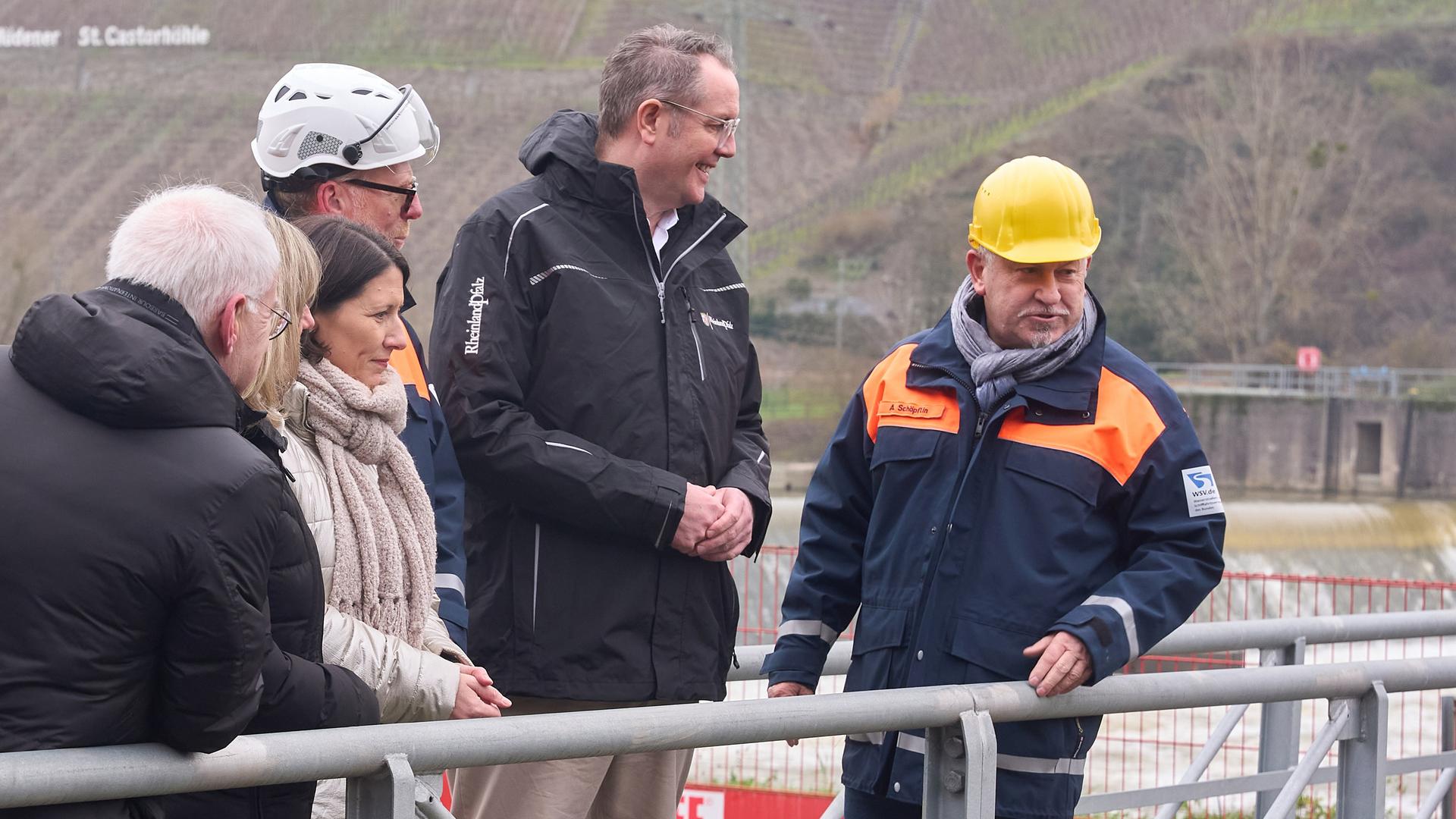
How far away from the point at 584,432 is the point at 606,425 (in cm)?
5

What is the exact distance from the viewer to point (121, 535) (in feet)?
6.23

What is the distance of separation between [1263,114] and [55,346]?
225 ft

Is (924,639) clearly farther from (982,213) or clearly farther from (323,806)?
(323,806)

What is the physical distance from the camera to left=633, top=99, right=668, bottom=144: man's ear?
3404 millimetres

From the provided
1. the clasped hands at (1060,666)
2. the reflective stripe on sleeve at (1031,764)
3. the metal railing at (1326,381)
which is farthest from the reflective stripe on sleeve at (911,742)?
the metal railing at (1326,381)

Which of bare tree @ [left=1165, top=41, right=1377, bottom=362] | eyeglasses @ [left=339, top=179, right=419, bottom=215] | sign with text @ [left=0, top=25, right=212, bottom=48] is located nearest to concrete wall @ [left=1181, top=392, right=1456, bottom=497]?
bare tree @ [left=1165, top=41, right=1377, bottom=362]

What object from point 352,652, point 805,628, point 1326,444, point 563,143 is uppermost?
point 1326,444

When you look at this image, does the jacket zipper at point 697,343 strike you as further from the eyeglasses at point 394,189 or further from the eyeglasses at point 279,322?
the eyeglasses at point 279,322

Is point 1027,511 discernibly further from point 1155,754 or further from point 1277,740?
point 1155,754

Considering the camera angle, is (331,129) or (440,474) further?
(331,129)

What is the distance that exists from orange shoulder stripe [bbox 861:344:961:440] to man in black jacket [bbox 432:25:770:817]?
378 mm

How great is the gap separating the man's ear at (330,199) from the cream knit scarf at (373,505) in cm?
65

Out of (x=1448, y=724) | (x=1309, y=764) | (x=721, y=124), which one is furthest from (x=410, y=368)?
(x=1448, y=724)

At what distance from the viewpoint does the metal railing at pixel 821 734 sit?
1.99 metres
